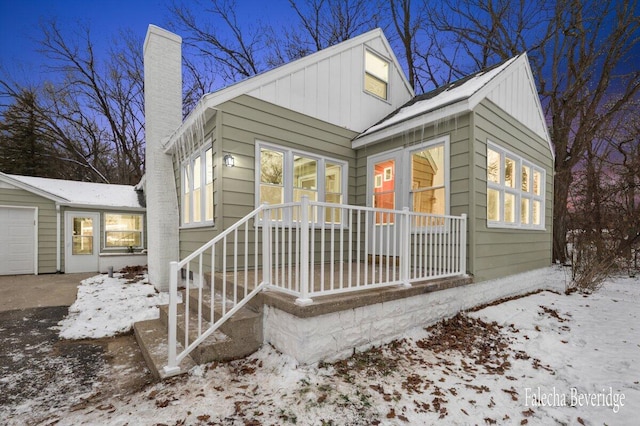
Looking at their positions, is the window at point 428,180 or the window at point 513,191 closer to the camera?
the window at point 428,180

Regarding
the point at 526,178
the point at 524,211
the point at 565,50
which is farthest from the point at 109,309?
the point at 565,50

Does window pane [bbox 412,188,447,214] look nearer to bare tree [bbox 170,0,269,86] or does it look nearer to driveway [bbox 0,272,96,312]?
driveway [bbox 0,272,96,312]

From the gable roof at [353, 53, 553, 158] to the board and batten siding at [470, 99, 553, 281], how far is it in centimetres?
20

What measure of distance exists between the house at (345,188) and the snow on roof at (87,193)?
12.9 ft

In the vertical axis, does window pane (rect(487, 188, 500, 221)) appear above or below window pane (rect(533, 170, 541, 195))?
below

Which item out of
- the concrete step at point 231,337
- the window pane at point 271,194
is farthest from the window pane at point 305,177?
the concrete step at point 231,337

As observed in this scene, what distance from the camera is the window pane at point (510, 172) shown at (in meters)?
5.61

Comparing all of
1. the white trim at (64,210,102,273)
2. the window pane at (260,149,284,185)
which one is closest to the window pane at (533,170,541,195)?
the window pane at (260,149,284,185)

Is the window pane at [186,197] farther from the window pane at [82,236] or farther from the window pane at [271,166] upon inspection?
the window pane at [82,236]

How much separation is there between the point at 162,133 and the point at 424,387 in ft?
21.7

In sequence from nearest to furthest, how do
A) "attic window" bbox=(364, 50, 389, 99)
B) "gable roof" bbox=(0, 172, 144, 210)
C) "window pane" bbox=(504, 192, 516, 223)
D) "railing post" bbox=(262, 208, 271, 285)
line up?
"railing post" bbox=(262, 208, 271, 285) < "window pane" bbox=(504, 192, 516, 223) < "attic window" bbox=(364, 50, 389, 99) < "gable roof" bbox=(0, 172, 144, 210)

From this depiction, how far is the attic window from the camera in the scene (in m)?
6.53

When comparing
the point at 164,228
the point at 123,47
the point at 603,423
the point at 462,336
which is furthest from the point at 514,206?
the point at 123,47

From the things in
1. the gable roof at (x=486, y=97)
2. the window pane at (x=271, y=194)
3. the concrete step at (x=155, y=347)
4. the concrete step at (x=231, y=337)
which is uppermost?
the gable roof at (x=486, y=97)
